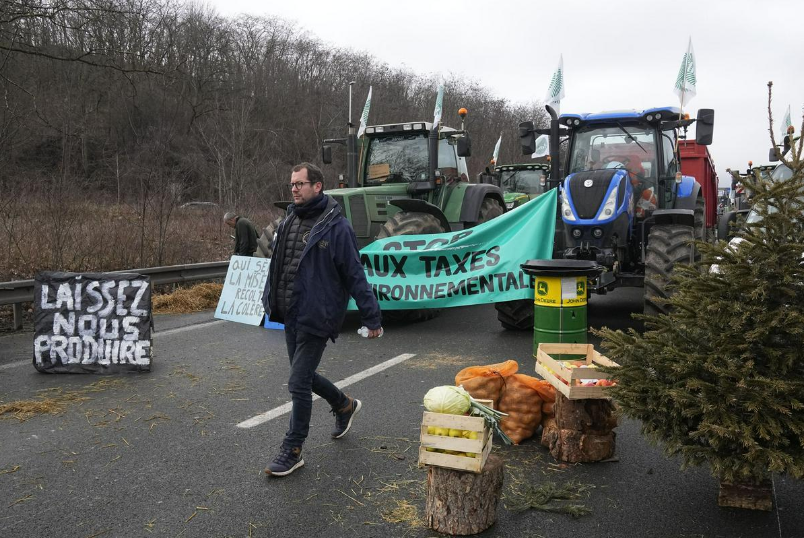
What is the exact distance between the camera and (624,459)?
4660 mm

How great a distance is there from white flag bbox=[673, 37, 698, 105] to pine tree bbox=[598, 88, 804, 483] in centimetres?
630

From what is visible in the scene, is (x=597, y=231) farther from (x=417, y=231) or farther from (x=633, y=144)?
(x=417, y=231)

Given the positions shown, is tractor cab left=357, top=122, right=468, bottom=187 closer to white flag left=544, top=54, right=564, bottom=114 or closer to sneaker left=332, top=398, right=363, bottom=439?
white flag left=544, top=54, right=564, bottom=114

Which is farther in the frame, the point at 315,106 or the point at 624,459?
the point at 315,106

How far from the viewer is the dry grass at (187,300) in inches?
447

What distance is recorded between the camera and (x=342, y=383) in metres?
6.65

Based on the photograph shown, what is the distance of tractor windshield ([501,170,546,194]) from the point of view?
2116cm

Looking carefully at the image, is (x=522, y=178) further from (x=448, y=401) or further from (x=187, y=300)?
(x=448, y=401)

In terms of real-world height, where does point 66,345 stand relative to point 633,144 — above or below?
below

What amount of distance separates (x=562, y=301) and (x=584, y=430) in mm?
2720

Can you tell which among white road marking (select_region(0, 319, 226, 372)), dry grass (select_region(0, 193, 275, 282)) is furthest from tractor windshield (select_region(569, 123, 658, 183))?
dry grass (select_region(0, 193, 275, 282))

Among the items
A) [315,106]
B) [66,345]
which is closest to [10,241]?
[66,345]

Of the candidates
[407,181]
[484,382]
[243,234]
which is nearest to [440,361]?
[484,382]

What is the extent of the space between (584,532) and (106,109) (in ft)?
125
